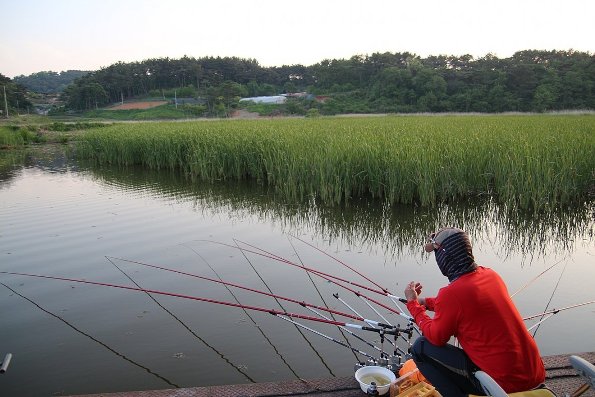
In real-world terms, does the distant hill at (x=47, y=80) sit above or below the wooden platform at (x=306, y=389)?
above

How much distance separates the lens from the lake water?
404 centimetres

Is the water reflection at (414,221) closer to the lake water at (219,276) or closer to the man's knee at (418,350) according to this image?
the lake water at (219,276)

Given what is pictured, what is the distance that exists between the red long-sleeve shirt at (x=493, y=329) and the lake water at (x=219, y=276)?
1.89 metres

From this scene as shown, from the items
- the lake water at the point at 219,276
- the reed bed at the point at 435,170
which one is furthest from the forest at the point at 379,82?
the lake water at the point at 219,276

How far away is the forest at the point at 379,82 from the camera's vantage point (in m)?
48.6

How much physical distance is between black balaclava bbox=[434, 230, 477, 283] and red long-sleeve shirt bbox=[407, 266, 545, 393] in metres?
0.04

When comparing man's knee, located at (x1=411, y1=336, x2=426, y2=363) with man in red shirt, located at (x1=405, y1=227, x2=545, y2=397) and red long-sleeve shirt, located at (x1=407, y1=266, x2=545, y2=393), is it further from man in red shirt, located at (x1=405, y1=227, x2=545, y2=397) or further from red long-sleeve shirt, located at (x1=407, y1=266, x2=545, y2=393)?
red long-sleeve shirt, located at (x1=407, y1=266, x2=545, y2=393)

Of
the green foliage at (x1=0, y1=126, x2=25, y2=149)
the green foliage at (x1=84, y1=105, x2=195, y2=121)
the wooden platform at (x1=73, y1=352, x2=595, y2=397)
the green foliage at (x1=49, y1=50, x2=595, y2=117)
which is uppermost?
the green foliage at (x1=49, y1=50, x2=595, y2=117)

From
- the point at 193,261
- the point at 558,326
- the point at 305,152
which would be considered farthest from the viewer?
the point at 305,152

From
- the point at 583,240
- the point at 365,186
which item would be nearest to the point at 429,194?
the point at 365,186

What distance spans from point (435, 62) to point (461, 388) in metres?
74.4

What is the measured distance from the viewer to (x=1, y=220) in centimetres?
931

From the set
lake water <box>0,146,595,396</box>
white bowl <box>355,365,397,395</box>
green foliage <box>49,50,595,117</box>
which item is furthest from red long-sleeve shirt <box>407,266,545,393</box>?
green foliage <box>49,50,595,117</box>

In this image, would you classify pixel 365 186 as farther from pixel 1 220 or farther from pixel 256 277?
pixel 1 220
